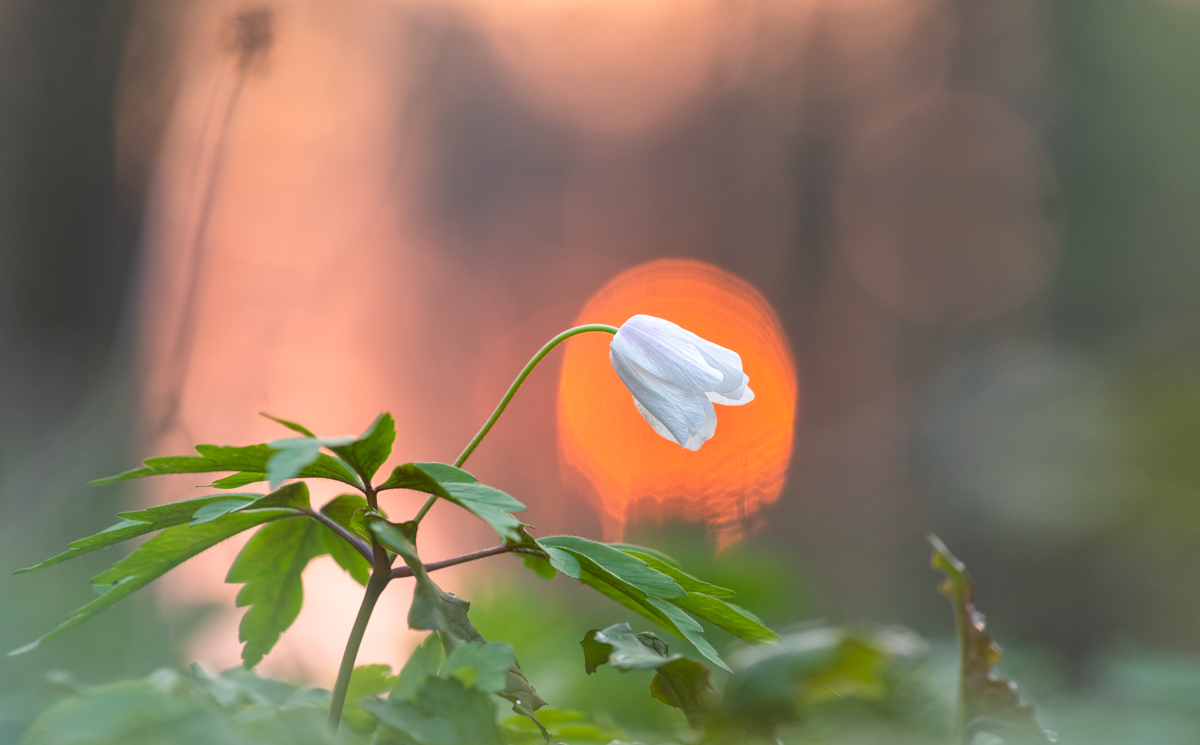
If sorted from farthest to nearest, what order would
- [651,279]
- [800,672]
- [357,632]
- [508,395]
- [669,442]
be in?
[651,279] < [669,442] < [508,395] < [357,632] < [800,672]

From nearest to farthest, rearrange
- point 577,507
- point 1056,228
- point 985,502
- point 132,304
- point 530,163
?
point 132,304, point 985,502, point 1056,228, point 577,507, point 530,163

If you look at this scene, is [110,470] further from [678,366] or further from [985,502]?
[985,502]

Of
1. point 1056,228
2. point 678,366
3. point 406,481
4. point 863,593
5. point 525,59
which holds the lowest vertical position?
point 863,593

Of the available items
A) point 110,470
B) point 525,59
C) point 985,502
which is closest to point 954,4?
point 525,59

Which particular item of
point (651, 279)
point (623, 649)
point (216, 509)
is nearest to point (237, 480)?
point (216, 509)

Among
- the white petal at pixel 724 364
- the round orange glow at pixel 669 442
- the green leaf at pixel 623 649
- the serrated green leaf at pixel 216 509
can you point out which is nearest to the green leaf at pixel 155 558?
the serrated green leaf at pixel 216 509

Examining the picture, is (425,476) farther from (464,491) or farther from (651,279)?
(651,279)

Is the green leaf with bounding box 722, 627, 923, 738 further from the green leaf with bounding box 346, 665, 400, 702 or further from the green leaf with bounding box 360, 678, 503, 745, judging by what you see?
the green leaf with bounding box 346, 665, 400, 702
